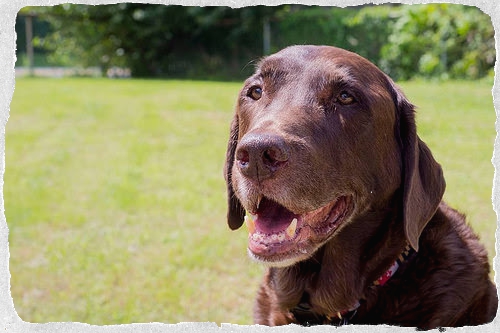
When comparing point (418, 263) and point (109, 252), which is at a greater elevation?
point (418, 263)

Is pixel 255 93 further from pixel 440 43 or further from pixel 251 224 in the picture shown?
pixel 440 43

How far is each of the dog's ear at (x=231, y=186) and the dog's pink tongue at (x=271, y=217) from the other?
0.62m

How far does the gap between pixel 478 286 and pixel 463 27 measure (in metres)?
14.2

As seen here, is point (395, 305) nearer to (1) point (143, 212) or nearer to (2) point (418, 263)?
(2) point (418, 263)

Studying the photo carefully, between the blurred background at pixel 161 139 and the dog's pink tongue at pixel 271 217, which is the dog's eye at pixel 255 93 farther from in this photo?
the blurred background at pixel 161 139

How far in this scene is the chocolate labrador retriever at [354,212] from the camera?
113 inches

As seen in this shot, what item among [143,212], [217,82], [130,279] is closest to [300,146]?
[130,279]

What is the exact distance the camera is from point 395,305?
10.1ft

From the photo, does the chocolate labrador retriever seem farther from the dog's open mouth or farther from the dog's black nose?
the dog's black nose

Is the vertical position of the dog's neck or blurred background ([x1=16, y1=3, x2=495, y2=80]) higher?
the dog's neck

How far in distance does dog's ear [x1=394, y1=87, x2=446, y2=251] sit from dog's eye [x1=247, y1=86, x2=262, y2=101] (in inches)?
25.6

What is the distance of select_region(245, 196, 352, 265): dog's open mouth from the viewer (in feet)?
9.21

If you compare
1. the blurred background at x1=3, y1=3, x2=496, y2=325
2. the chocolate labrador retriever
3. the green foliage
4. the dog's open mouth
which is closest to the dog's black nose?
the chocolate labrador retriever


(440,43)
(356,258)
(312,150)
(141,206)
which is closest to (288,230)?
(312,150)
